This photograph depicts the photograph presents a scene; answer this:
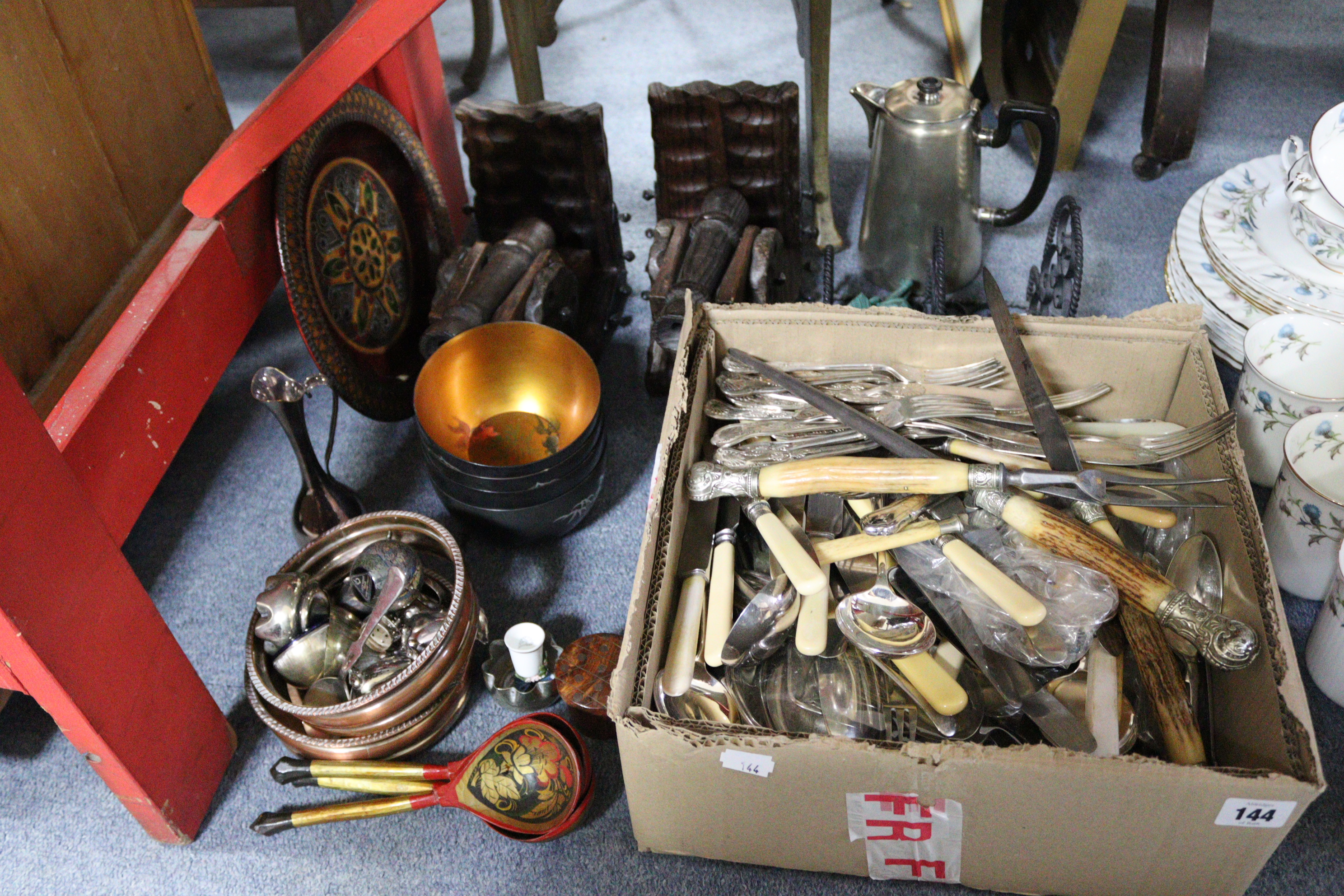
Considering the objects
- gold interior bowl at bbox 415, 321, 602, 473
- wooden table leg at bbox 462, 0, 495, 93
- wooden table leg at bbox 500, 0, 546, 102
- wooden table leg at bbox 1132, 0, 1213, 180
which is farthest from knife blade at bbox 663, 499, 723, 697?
wooden table leg at bbox 462, 0, 495, 93

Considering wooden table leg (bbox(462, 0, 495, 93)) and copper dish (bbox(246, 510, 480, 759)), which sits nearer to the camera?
copper dish (bbox(246, 510, 480, 759))

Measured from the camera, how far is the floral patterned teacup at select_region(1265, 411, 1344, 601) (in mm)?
1023

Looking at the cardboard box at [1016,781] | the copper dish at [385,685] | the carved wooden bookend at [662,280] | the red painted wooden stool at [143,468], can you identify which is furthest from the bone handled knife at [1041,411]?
the red painted wooden stool at [143,468]

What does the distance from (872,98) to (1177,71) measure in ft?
1.65

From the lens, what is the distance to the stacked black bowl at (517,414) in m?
1.13

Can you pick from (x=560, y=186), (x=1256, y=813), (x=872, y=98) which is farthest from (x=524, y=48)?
(x=1256, y=813)

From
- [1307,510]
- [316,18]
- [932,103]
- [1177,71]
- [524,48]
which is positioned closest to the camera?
[1307,510]

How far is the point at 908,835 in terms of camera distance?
0.81m

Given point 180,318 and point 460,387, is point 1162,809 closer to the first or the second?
point 460,387

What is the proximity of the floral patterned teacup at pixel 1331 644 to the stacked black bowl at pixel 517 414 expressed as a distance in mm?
750

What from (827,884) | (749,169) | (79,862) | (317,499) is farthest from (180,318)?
(827,884)

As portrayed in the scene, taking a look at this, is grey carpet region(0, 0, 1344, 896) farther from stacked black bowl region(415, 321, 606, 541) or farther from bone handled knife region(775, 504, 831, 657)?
bone handled knife region(775, 504, 831, 657)

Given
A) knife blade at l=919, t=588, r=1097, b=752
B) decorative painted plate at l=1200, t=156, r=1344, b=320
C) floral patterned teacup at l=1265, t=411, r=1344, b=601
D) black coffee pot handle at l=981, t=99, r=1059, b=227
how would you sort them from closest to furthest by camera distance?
knife blade at l=919, t=588, r=1097, b=752 < floral patterned teacup at l=1265, t=411, r=1344, b=601 < decorative painted plate at l=1200, t=156, r=1344, b=320 < black coffee pot handle at l=981, t=99, r=1059, b=227

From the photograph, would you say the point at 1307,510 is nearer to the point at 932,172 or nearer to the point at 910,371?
the point at 910,371
